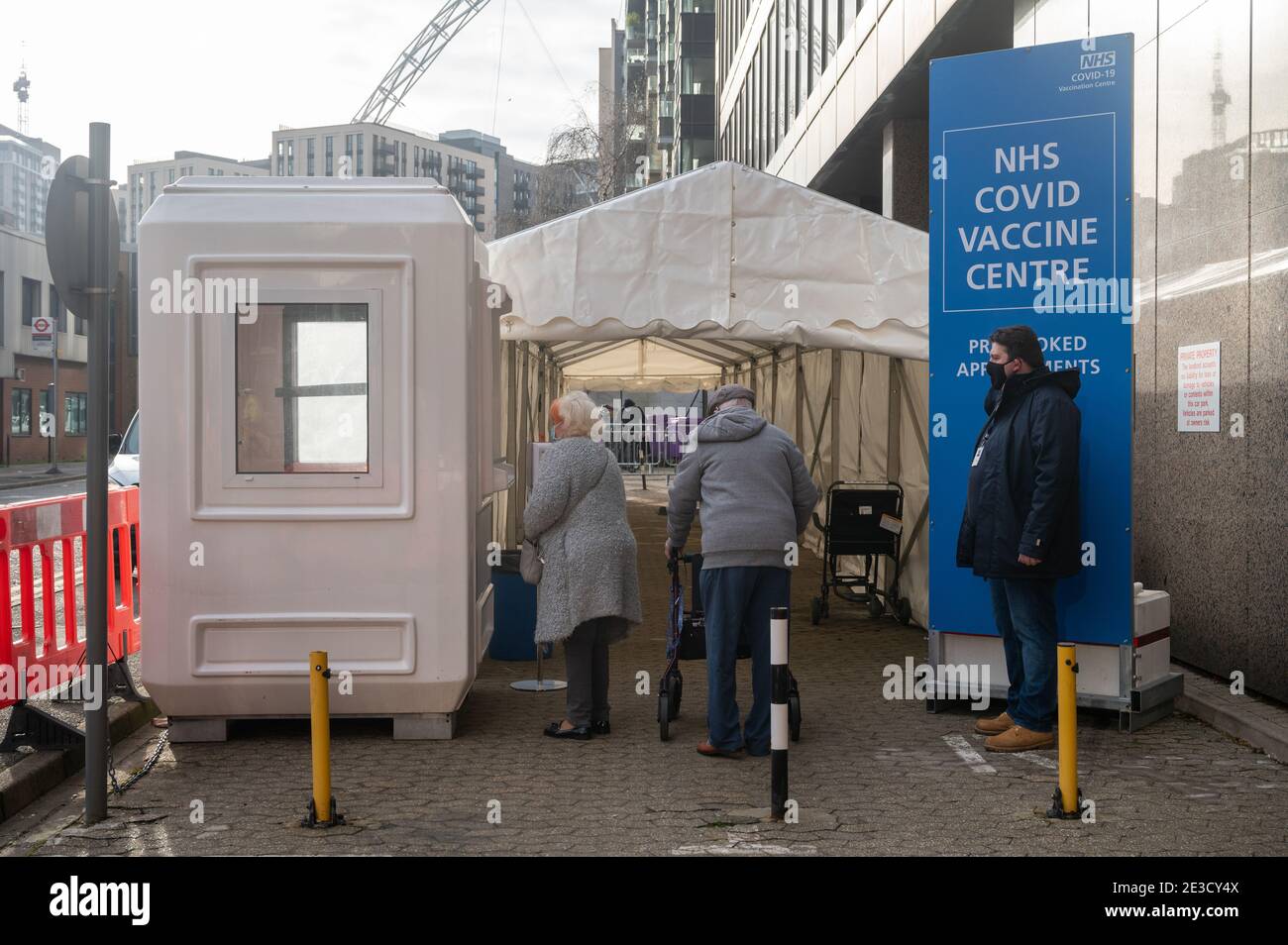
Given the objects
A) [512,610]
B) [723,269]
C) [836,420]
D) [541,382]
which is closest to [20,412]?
[541,382]

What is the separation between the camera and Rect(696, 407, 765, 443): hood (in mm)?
6887

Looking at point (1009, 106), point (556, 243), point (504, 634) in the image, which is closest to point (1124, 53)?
point (1009, 106)

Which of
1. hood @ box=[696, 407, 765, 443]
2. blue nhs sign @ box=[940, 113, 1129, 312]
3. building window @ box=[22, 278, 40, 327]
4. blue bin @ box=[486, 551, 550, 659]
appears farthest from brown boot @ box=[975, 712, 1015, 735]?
building window @ box=[22, 278, 40, 327]

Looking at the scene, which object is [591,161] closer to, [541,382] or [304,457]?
[541,382]

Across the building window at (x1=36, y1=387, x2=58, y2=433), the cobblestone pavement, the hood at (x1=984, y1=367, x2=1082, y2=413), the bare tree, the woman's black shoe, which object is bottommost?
the cobblestone pavement

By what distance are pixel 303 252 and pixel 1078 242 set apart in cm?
416

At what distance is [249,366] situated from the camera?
7082 mm

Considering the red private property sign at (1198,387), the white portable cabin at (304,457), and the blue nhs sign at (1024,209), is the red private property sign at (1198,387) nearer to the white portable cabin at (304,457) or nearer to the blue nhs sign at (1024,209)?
the blue nhs sign at (1024,209)

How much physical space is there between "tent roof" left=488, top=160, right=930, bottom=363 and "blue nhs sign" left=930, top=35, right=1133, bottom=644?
1.42m

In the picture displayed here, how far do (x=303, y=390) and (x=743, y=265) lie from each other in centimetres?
341

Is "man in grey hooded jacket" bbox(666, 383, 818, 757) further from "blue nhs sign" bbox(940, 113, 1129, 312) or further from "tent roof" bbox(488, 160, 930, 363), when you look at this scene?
"tent roof" bbox(488, 160, 930, 363)

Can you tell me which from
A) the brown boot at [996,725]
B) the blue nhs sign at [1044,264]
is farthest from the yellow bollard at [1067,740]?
the blue nhs sign at [1044,264]

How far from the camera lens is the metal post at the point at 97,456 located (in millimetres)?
5551

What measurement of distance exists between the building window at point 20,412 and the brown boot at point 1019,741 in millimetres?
45483
